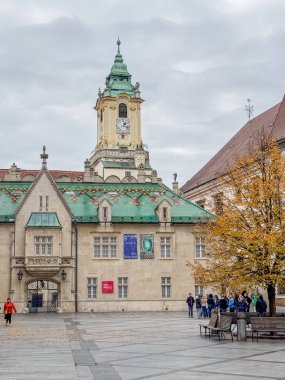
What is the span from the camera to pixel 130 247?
51.3 m

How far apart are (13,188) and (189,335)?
29.8 metres

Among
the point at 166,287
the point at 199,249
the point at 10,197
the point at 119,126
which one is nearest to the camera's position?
the point at 166,287

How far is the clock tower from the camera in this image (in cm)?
12388

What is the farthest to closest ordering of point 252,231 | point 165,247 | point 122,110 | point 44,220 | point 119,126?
point 122,110
point 119,126
point 165,247
point 44,220
point 252,231

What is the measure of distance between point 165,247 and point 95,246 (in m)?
5.88

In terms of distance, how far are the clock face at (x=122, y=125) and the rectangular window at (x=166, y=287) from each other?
257 feet

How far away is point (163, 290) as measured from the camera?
51.4m

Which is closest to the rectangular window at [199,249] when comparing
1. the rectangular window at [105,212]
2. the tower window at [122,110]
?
the rectangular window at [105,212]

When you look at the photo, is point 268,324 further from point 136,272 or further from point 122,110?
point 122,110

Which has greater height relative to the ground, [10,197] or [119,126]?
[119,126]

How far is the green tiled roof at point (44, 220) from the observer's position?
4994 centimetres

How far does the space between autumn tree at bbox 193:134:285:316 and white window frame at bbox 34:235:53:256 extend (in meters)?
22.6

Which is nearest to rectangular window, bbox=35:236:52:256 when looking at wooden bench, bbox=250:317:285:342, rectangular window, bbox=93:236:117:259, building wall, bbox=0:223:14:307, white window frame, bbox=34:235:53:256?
white window frame, bbox=34:235:53:256

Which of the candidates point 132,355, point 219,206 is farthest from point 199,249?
point 132,355
